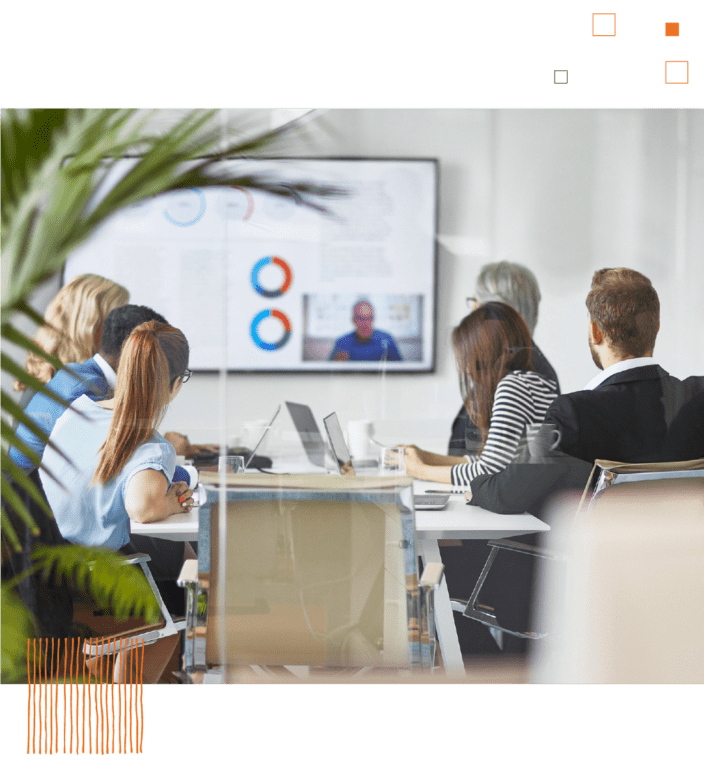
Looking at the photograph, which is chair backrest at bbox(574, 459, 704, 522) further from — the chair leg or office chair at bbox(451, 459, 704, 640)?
the chair leg

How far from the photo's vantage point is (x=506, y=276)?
2576 mm

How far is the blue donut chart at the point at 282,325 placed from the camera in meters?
2.58

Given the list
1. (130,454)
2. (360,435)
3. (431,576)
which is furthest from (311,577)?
(130,454)

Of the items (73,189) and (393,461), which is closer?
(73,189)

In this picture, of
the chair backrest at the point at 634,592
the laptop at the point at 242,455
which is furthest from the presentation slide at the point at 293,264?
the chair backrest at the point at 634,592

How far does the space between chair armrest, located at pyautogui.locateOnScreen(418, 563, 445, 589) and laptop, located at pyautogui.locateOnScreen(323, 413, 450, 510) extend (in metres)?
0.22

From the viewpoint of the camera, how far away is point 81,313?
259cm

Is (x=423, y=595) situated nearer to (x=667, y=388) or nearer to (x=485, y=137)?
(x=667, y=388)

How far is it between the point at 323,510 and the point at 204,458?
0.51 m

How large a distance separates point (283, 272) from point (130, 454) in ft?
2.67
